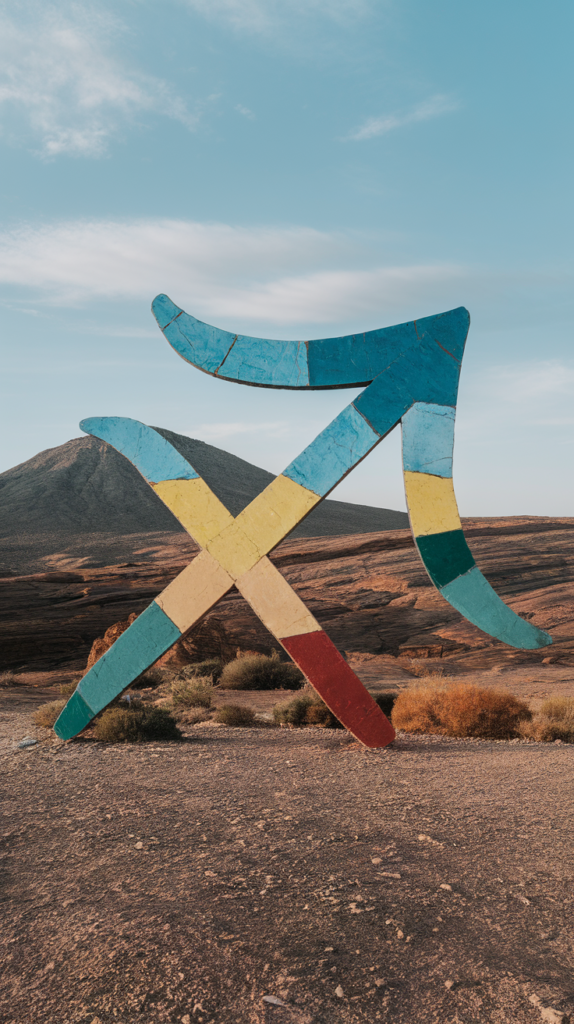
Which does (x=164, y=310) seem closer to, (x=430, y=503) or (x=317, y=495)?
(x=317, y=495)

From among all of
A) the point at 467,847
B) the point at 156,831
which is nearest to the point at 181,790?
the point at 156,831

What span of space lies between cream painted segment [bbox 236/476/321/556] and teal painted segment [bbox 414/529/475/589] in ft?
4.42

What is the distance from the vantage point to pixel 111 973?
2.95 m

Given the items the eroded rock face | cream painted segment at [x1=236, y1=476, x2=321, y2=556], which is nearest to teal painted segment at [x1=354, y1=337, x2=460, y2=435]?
cream painted segment at [x1=236, y1=476, x2=321, y2=556]

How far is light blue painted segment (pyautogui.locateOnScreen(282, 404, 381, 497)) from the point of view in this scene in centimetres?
728

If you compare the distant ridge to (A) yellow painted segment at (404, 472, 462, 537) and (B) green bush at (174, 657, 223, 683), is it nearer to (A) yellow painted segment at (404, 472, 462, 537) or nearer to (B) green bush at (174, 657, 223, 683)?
(B) green bush at (174, 657, 223, 683)

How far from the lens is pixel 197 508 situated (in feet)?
25.6

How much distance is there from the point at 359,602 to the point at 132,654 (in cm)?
1824

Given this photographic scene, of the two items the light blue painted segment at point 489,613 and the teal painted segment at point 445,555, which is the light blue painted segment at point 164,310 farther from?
the light blue painted segment at point 489,613

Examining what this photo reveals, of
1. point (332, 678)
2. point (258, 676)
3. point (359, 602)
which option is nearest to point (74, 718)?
point (332, 678)

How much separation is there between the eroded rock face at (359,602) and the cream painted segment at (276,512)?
1118 cm

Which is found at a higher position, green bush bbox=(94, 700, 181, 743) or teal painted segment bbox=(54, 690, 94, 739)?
teal painted segment bbox=(54, 690, 94, 739)

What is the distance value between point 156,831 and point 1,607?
20609 millimetres

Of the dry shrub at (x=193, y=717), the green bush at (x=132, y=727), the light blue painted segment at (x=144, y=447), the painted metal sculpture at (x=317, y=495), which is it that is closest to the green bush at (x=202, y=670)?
the dry shrub at (x=193, y=717)
